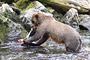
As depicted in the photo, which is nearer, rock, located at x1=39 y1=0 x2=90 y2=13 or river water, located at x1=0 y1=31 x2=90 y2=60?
river water, located at x1=0 y1=31 x2=90 y2=60

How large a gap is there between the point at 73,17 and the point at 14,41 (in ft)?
20.9

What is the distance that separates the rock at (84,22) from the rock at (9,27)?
5.61m

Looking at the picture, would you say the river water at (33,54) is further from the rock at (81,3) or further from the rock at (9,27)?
the rock at (81,3)

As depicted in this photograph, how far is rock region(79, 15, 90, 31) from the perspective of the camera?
1365cm

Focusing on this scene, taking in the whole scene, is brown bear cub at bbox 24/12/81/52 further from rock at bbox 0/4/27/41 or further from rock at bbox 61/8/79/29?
rock at bbox 61/8/79/29

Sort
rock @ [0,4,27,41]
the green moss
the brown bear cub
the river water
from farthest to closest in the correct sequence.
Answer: rock @ [0,4,27,41] < the green moss < the brown bear cub < the river water

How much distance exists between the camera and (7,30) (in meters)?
8.43

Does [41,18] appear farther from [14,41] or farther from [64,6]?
[64,6]

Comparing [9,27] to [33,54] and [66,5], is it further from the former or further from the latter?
[66,5]

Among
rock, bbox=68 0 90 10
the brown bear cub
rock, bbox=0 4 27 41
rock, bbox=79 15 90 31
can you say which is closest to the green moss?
rock, bbox=0 4 27 41

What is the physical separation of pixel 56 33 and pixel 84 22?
770 centimetres

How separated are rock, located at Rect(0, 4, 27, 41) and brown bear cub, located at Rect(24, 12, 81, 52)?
1.34m

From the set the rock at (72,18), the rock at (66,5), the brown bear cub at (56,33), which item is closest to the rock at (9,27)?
the brown bear cub at (56,33)

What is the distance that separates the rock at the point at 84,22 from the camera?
13.7m
